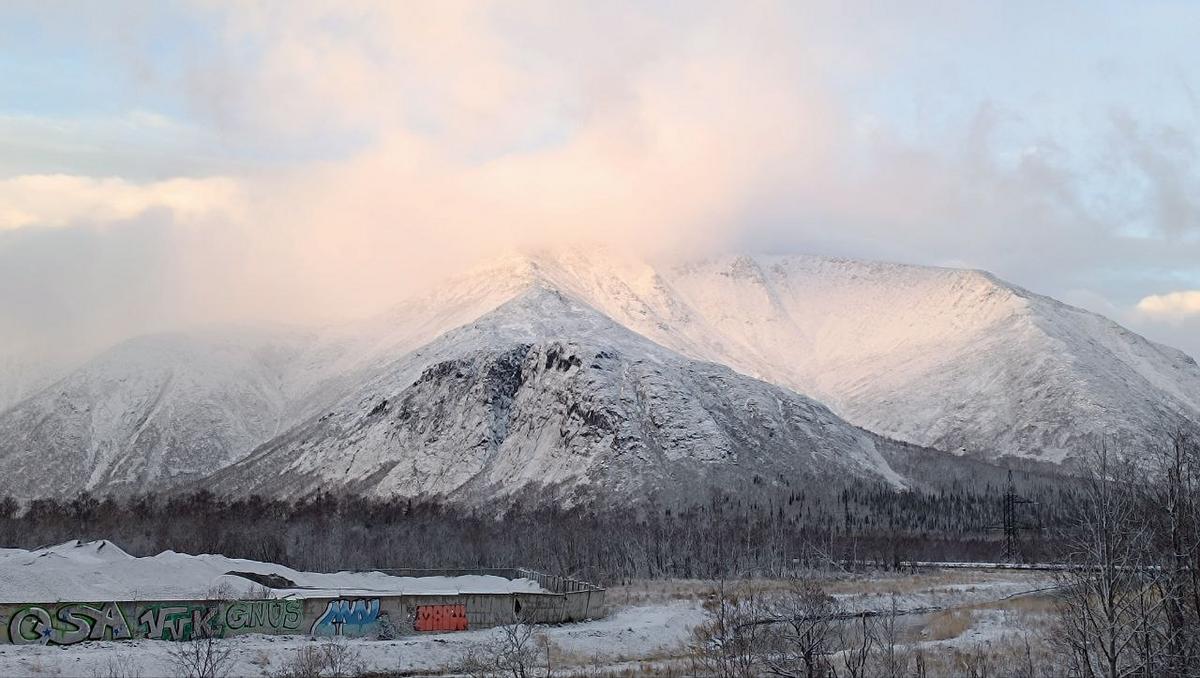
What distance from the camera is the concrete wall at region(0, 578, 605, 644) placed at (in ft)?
190

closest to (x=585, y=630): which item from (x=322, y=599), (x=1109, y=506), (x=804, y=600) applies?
(x=322, y=599)

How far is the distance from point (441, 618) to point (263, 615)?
11471 millimetres

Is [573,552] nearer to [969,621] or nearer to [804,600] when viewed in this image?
[969,621]

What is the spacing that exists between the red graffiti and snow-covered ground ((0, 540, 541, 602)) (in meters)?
10.4

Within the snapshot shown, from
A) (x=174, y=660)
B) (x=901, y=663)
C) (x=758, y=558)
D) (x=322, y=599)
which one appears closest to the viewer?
(x=901, y=663)

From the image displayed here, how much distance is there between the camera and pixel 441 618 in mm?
71125

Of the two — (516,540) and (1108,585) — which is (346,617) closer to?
(1108,585)

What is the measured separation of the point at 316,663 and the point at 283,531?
4612 inches

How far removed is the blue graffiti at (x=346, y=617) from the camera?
2625 inches

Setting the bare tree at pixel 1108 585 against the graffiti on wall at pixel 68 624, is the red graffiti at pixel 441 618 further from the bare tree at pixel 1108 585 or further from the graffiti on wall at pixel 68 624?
the bare tree at pixel 1108 585

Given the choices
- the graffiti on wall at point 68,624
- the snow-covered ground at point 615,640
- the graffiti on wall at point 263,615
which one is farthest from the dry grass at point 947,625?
the graffiti on wall at point 68,624

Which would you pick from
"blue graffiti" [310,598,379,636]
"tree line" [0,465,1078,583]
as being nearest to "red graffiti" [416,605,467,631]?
"blue graffiti" [310,598,379,636]

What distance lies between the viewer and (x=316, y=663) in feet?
184

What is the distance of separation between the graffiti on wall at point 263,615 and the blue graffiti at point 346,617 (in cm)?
139
